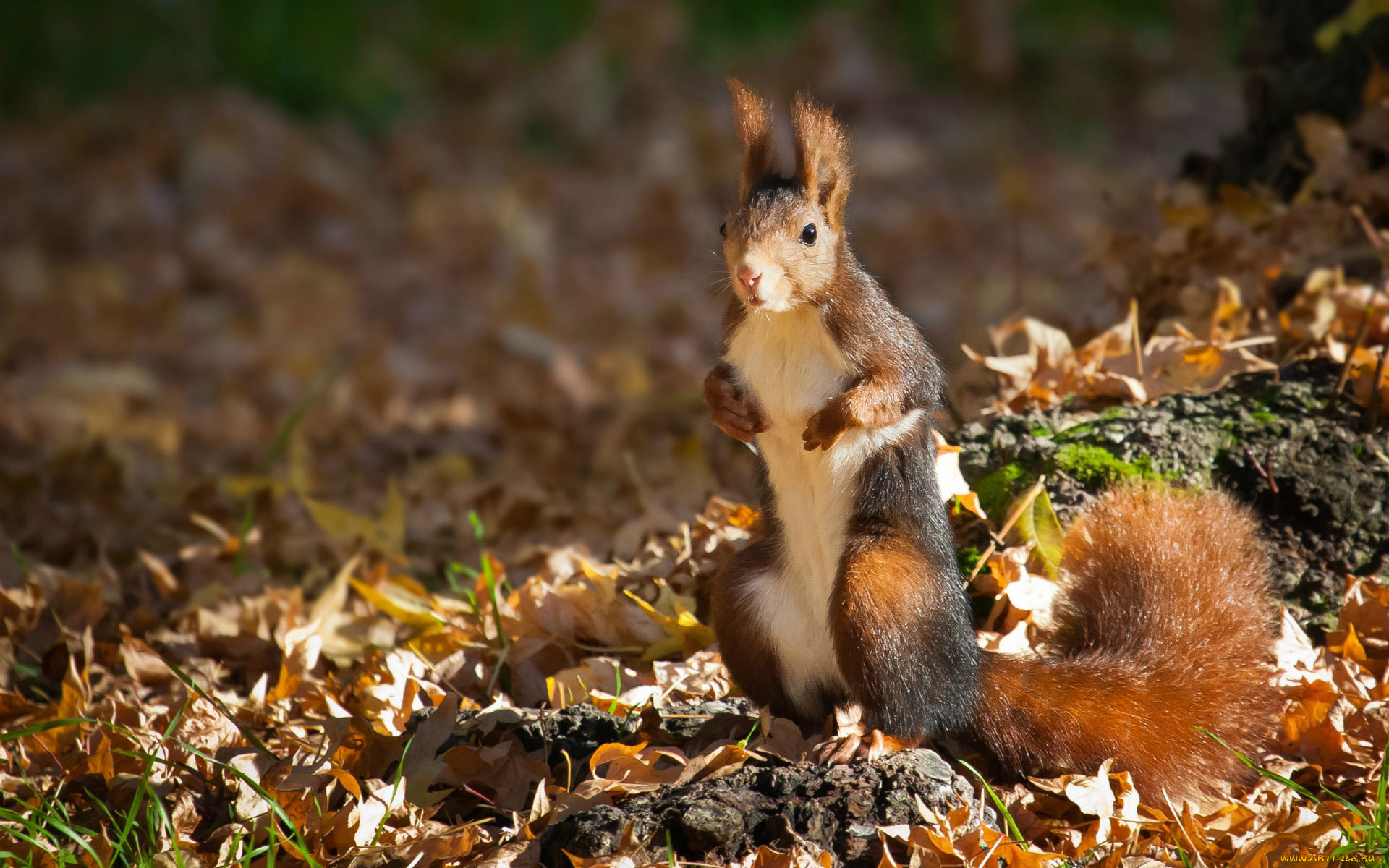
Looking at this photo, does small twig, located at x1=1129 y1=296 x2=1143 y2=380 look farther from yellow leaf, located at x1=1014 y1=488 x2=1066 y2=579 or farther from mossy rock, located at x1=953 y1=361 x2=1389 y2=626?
yellow leaf, located at x1=1014 y1=488 x2=1066 y2=579

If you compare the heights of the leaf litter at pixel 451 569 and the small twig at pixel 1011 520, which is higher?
the small twig at pixel 1011 520

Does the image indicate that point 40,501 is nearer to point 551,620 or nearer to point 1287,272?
point 551,620

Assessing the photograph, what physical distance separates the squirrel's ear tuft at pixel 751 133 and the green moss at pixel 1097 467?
34.9 inches

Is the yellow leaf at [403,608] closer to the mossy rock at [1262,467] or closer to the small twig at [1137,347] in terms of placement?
the mossy rock at [1262,467]

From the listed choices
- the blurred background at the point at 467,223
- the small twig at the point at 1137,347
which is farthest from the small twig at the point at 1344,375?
the blurred background at the point at 467,223

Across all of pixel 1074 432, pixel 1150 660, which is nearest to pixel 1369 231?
pixel 1074 432

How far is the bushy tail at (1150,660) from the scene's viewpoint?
201 centimetres

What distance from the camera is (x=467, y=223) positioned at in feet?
22.4

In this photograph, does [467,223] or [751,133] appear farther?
[467,223]

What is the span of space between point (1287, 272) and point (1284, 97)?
0.64 meters

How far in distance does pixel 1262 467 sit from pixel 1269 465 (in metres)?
0.01

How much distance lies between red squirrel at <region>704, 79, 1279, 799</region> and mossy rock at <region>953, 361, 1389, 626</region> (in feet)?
1.03

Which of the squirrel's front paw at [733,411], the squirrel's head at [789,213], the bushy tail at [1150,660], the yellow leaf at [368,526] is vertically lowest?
the yellow leaf at [368,526]

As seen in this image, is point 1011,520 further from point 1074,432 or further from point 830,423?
point 830,423
